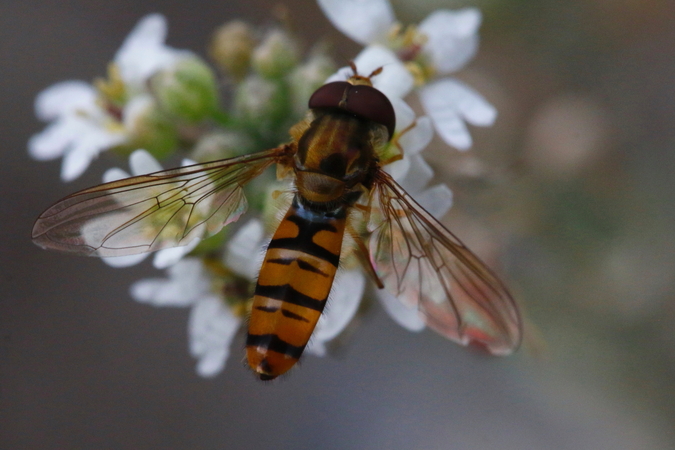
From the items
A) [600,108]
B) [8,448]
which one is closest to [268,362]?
[600,108]

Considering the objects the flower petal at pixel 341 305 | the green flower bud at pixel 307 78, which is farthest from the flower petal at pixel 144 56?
the flower petal at pixel 341 305

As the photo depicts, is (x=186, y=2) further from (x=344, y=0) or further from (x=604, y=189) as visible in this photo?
(x=604, y=189)

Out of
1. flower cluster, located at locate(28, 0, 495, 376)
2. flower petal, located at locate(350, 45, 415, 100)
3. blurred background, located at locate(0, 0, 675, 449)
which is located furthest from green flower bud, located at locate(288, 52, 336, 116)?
blurred background, located at locate(0, 0, 675, 449)

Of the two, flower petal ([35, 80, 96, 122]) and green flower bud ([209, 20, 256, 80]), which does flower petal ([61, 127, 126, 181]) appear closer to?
flower petal ([35, 80, 96, 122])

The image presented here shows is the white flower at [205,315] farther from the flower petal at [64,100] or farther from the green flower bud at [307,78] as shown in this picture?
the flower petal at [64,100]

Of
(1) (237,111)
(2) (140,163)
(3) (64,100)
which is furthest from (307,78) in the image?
(3) (64,100)

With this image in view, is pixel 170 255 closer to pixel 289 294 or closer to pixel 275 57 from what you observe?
pixel 289 294
